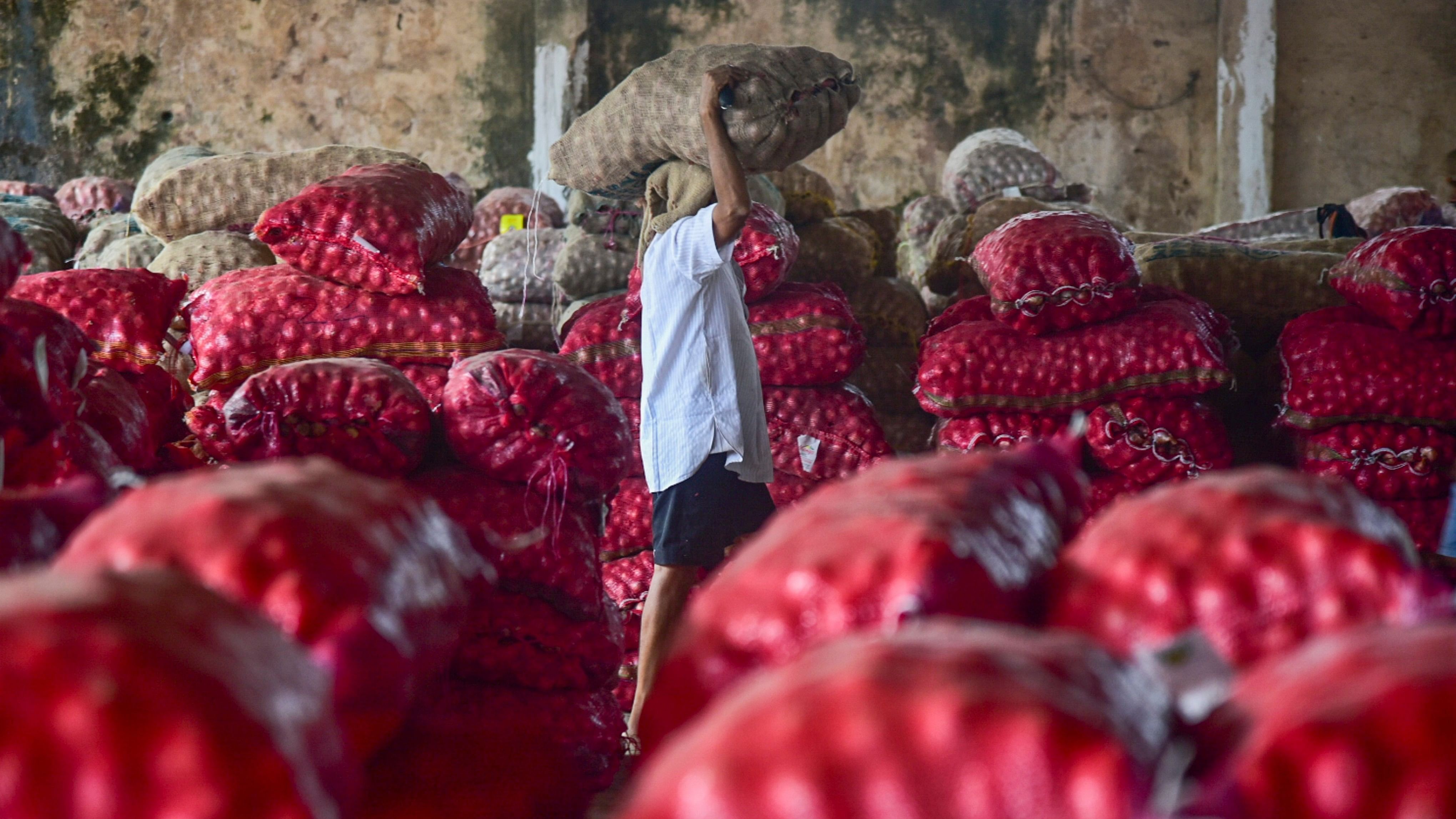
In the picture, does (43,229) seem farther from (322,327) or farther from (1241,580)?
(1241,580)

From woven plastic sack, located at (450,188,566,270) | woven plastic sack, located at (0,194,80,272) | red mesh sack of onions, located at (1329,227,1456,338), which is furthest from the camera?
woven plastic sack, located at (450,188,566,270)

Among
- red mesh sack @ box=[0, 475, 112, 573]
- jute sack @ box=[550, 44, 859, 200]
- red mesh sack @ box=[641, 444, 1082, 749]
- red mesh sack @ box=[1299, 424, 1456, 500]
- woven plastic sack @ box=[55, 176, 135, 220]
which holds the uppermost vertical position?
jute sack @ box=[550, 44, 859, 200]

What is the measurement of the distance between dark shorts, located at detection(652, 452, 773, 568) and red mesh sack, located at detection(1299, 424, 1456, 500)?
4.82 ft

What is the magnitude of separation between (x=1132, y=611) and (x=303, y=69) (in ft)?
24.6

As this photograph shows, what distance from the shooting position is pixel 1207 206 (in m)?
7.38

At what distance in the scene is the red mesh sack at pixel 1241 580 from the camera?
0.63 m

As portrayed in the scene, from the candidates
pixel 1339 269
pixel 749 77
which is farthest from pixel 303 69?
pixel 1339 269

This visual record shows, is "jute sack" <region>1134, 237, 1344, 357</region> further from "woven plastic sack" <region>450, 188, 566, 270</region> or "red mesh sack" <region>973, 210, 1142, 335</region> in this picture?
"woven plastic sack" <region>450, 188, 566, 270</region>

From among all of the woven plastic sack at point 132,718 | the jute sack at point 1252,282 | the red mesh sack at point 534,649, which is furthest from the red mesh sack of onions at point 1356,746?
the jute sack at point 1252,282

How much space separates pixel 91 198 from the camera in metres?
5.39

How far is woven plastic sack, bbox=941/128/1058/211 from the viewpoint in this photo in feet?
16.3

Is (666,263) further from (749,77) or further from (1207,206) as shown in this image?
(1207,206)

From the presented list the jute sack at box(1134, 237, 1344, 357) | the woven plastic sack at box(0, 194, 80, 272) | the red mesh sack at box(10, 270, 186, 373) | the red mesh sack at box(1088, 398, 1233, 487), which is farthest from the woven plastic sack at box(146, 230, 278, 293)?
the jute sack at box(1134, 237, 1344, 357)

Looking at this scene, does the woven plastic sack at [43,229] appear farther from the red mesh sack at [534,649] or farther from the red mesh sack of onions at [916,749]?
the red mesh sack of onions at [916,749]
